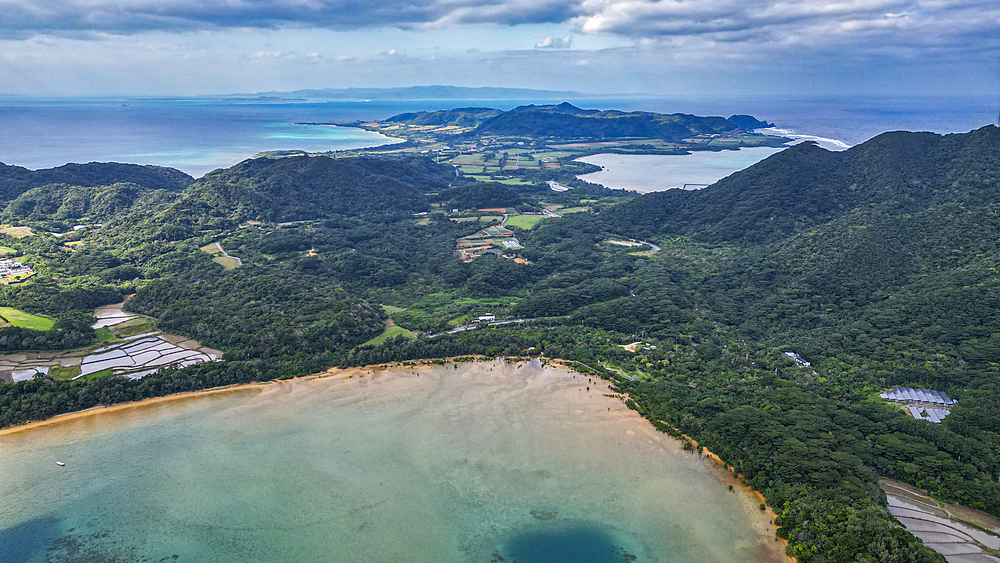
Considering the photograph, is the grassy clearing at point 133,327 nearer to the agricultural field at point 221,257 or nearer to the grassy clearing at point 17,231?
the agricultural field at point 221,257

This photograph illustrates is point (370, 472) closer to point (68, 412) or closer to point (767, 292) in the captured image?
point (68, 412)

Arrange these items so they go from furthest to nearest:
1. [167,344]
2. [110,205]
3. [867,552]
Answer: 1. [110,205]
2. [167,344]
3. [867,552]

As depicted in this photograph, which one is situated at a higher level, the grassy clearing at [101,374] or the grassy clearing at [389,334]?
the grassy clearing at [389,334]

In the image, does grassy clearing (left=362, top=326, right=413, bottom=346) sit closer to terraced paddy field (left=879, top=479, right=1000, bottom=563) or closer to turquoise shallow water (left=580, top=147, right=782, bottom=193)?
terraced paddy field (left=879, top=479, right=1000, bottom=563)

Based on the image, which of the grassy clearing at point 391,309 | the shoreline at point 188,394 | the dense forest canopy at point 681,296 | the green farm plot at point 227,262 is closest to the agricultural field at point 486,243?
the dense forest canopy at point 681,296

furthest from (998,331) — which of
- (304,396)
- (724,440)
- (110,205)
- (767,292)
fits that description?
(110,205)

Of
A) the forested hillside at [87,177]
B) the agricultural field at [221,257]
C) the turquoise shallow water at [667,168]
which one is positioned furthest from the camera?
the turquoise shallow water at [667,168]

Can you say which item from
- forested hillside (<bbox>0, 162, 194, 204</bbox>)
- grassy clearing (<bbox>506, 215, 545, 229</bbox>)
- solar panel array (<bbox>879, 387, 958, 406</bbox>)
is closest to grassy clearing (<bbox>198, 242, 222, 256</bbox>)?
forested hillside (<bbox>0, 162, 194, 204</bbox>)
